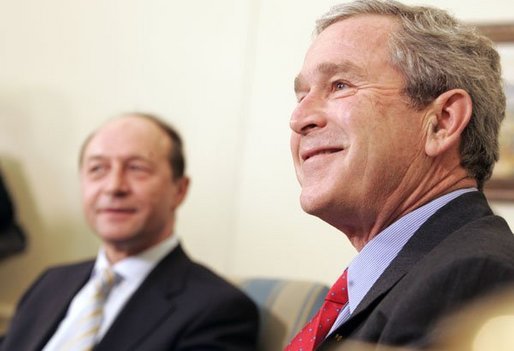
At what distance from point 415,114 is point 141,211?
3.70ft

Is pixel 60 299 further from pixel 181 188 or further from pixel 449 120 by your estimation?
pixel 449 120

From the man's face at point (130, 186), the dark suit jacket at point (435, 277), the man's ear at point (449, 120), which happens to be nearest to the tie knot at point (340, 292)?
the dark suit jacket at point (435, 277)

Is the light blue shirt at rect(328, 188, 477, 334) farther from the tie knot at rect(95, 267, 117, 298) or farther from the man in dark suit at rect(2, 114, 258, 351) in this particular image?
the tie knot at rect(95, 267, 117, 298)

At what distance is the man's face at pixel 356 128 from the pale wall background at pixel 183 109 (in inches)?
21.8

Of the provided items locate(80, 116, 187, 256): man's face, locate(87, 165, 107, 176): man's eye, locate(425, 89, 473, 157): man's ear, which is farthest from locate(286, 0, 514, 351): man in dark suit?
locate(87, 165, 107, 176): man's eye

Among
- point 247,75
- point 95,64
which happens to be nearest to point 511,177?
point 247,75

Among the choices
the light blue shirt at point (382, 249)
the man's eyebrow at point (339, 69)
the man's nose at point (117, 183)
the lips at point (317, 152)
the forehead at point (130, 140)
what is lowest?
the man's nose at point (117, 183)

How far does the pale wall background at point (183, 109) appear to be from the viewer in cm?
191

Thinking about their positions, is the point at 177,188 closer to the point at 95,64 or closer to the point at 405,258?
the point at 95,64

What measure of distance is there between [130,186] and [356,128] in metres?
1.12

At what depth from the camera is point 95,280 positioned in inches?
73.4

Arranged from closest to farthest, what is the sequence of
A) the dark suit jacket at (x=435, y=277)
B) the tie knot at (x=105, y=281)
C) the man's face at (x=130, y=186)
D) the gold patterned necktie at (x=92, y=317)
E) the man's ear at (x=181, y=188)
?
1. the dark suit jacket at (x=435, y=277)
2. the gold patterned necktie at (x=92, y=317)
3. the tie knot at (x=105, y=281)
4. the man's face at (x=130, y=186)
5. the man's ear at (x=181, y=188)

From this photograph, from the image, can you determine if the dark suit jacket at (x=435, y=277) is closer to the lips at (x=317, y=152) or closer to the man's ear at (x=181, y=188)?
the lips at (x=317, y=152)

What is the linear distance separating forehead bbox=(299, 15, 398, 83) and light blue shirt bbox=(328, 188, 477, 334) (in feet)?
0.65
